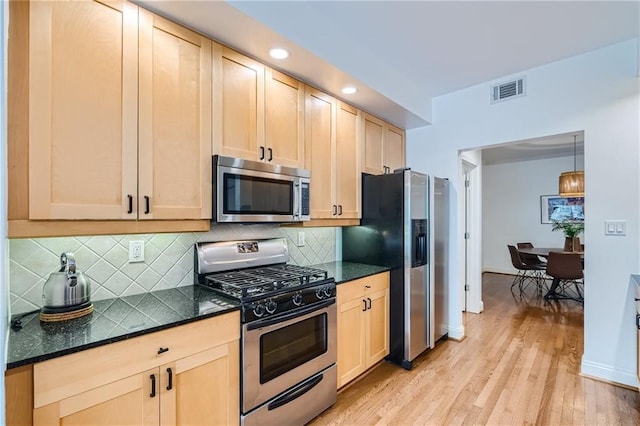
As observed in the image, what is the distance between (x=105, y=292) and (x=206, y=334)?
66 cm

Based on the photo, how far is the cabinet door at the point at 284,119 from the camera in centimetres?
220

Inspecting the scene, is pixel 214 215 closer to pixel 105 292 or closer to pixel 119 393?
pixel 105 292

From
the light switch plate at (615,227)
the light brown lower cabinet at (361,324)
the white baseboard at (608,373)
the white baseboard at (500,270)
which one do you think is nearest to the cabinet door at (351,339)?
the light brown lower cabinet at (361,324)

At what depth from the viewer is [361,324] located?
8.35ft

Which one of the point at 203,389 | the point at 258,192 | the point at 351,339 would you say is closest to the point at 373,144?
the point at 258,192

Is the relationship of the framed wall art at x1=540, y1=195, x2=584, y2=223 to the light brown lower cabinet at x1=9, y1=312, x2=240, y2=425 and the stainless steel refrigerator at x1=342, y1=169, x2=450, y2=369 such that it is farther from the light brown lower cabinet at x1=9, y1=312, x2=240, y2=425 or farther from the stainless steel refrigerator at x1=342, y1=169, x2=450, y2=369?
the light brown lower cabinet at x1=9, y1=312, x2=240, y2=425

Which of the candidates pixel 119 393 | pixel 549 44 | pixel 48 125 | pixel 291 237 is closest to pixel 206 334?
pixel 119 393

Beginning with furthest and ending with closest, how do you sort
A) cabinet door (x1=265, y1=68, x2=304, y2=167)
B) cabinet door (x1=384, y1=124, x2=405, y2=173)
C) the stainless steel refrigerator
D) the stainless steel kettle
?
cabinet door (x1=384, y1=124, x2=405, y2=173) → the stainless steel refrigerator → cabinet door (x1=265, y1=68, x2=304, y2=167) → the stainless steel kettle

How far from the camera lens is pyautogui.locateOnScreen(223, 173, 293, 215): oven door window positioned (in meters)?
1.94

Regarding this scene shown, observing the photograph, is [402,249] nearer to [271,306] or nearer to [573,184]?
[271,306]

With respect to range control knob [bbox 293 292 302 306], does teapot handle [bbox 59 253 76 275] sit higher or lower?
higher

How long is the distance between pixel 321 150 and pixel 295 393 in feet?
5.77

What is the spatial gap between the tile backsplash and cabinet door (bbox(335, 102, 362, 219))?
83cm

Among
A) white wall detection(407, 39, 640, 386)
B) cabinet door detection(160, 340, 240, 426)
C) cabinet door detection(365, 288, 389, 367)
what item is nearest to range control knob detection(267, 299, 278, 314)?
cabinet door detection(160, 340, 240, 426)
